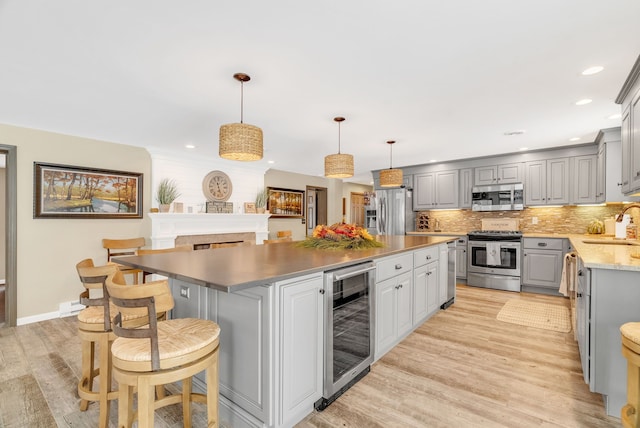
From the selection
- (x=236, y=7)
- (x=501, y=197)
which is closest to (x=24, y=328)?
(x=236, y=7)

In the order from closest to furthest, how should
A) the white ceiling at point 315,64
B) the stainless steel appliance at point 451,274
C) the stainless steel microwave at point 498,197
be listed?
the white ceiling at point 315,64, the stainless steel appliance at point 451,274, the stainless steel microwave at point 498,197

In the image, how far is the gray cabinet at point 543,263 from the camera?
4777 mm

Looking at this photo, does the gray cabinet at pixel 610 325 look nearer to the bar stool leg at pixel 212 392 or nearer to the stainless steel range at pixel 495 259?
the bar stool leg at pixel 212 392

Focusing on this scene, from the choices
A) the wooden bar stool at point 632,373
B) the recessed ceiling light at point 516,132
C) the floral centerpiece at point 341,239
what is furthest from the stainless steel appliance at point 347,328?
the recessed ceiling light at point 516,132

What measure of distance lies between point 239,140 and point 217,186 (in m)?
3.58

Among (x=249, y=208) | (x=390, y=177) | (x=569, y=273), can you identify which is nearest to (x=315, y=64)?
(x=390, y=177)

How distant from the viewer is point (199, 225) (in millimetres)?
5312

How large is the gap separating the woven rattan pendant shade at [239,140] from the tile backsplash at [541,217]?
5.11 metres

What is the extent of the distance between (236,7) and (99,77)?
1577 millimetres

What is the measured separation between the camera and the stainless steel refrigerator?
662cm

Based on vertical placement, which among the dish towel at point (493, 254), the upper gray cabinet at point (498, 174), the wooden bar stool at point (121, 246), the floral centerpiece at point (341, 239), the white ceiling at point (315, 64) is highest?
the white ceiling at point (315, 64)

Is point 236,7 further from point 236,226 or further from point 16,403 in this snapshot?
point 236,226

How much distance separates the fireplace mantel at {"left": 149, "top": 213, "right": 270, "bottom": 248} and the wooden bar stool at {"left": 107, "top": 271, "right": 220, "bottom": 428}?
12.2ft

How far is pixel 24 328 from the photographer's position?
352 centimetres
